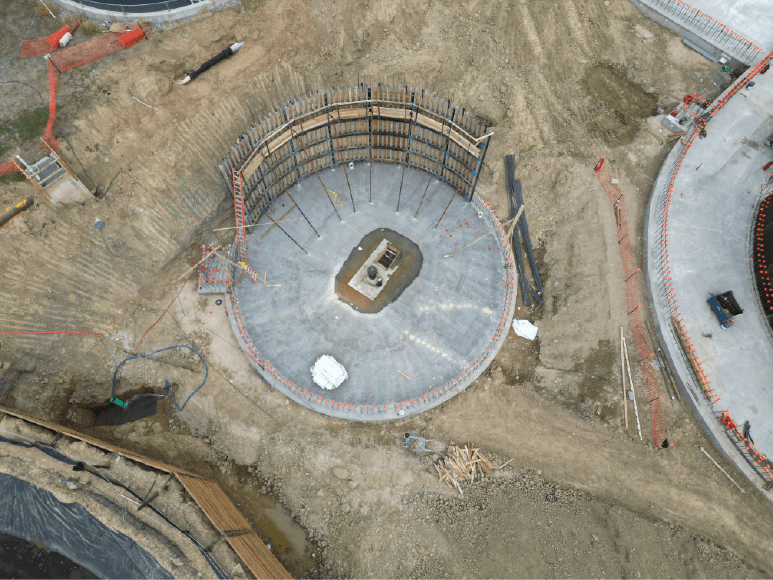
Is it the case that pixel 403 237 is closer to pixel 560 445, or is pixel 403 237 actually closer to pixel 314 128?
pixel 314 128

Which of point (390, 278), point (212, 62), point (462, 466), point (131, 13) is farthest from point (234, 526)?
point (131, 13)

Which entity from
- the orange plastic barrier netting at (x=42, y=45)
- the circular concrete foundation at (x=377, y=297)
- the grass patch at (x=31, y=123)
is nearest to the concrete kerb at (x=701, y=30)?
the circular concrete foundation at (x=377, y=297)

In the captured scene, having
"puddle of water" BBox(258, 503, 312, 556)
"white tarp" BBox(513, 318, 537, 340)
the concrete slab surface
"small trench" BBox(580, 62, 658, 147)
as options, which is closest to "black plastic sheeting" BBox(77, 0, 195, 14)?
"small trench" BBox(580, 62, 658, 147)

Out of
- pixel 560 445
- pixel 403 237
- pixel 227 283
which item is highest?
pixel 403 237

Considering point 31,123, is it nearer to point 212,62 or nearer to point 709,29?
point 212,62

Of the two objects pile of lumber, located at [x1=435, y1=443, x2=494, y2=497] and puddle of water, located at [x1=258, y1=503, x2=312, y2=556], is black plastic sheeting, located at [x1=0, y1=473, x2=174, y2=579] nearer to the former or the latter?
puddle of water, located at [x1=258, y1=503, x2=312, y2=556]

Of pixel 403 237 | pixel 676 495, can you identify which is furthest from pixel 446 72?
pixel 676 495
